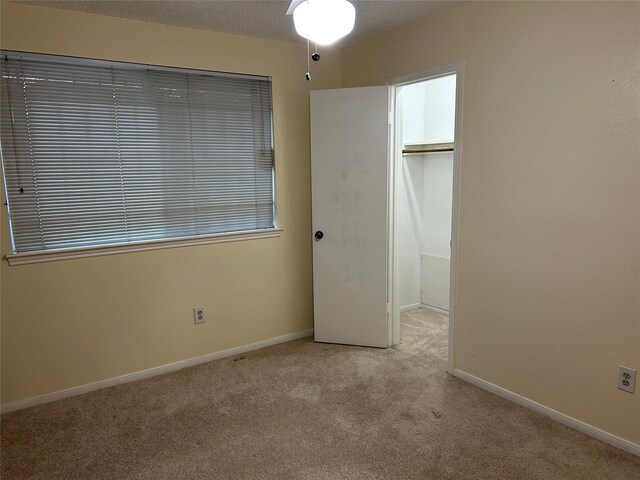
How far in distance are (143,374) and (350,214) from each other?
1914mm

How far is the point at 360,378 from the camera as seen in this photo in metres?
2.80

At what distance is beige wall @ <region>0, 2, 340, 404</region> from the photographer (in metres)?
2.46

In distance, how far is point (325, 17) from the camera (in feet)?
5.23

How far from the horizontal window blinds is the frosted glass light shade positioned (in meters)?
1.48

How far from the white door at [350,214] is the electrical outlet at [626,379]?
1554 mm

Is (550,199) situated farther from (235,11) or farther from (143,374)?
(143,374)

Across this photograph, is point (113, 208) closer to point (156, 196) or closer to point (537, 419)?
point (156, 196)

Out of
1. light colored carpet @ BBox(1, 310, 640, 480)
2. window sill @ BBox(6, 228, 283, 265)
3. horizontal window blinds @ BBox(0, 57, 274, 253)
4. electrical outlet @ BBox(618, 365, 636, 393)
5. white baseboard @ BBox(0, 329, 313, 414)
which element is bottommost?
light colored carpet @ BBox(1, 310, 640, 480)

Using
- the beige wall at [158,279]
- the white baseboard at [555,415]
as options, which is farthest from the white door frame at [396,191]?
the beige wall at [158,279]

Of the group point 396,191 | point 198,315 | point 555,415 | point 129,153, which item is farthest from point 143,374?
point 555,415

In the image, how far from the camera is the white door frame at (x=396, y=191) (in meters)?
2.62

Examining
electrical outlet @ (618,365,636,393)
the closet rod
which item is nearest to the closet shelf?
the closet rod

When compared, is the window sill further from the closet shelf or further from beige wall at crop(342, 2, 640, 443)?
beige wall at crop(342, 2, 640, 443)

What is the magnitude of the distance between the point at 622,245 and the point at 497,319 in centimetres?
83
